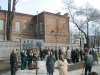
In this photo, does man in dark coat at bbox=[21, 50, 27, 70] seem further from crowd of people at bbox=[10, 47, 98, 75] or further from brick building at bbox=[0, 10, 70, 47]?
brick building at bbox=[0, 10, 70, 47]

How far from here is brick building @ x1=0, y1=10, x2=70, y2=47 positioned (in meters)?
61.0

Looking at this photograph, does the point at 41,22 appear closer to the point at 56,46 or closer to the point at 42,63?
the point at 56,46

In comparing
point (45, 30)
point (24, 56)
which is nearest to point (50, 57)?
point (24, 56)

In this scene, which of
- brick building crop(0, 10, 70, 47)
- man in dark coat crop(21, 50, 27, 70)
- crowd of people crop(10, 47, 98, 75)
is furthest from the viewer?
brick building crop(0, 10, 70, 47)

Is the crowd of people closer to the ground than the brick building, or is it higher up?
closer to the ground

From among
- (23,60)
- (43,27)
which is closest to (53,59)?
(23,60)

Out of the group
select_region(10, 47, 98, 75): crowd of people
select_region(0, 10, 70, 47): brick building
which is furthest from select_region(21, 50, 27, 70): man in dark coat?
select_region(0, 10, 70, 47): brick building

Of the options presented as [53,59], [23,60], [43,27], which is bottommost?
[23,60]

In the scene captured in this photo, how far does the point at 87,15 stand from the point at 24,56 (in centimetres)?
3075

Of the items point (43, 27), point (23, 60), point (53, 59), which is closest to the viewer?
point (53, 59)

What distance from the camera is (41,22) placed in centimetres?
6188

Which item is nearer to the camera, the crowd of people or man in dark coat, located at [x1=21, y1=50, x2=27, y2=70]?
the crowd of people

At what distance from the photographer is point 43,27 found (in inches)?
2413

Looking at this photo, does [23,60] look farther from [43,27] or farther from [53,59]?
[43,27]
